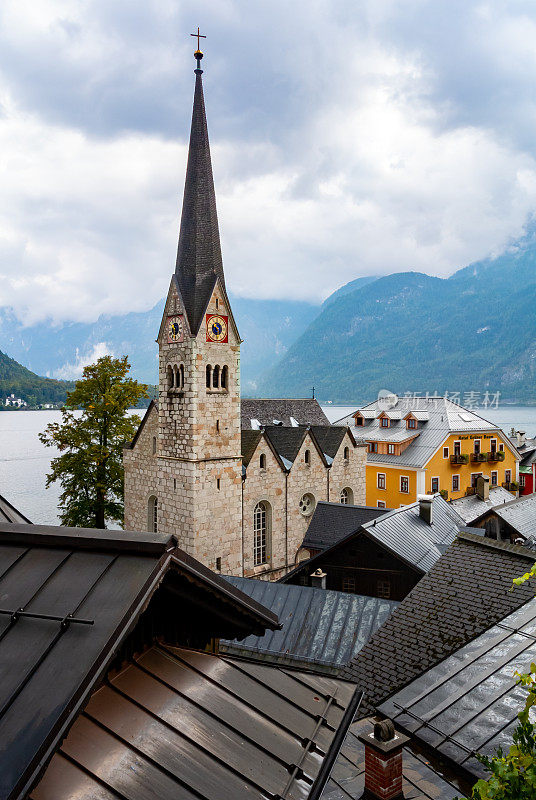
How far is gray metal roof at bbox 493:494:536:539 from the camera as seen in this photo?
21766 millimetres

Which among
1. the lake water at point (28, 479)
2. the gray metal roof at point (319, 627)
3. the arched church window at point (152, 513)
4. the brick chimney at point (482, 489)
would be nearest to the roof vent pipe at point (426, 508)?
the gray metal roof at point (319, 627)

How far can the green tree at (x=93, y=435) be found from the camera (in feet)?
99.9

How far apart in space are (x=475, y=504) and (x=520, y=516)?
53.9 ft

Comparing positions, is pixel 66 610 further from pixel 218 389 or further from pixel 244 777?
pixel 218 389

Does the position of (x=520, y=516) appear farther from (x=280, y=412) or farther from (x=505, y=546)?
(x=280, y=412)

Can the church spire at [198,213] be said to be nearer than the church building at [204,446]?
No

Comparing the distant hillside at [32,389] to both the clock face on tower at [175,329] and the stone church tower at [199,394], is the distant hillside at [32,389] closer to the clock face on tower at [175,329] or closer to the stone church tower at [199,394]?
the clock face on tower at [175,329]

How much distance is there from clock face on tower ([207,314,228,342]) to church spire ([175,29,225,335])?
193 cm

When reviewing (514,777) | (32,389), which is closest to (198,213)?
(514,777)

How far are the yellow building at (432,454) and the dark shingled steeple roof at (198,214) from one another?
871 inches

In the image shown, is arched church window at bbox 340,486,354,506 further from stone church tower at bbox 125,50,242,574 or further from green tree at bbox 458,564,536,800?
green tree at bbox 458,564,536,800

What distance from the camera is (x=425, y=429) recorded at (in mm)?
45469

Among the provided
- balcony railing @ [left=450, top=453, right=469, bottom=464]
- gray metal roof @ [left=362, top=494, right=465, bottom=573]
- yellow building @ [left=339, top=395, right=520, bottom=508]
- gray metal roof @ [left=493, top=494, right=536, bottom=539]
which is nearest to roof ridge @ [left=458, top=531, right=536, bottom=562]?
gray metal roof @ [left=362, top=494, right=465, bottom=573]

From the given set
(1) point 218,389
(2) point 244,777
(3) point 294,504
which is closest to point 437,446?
(3) point 294,504
